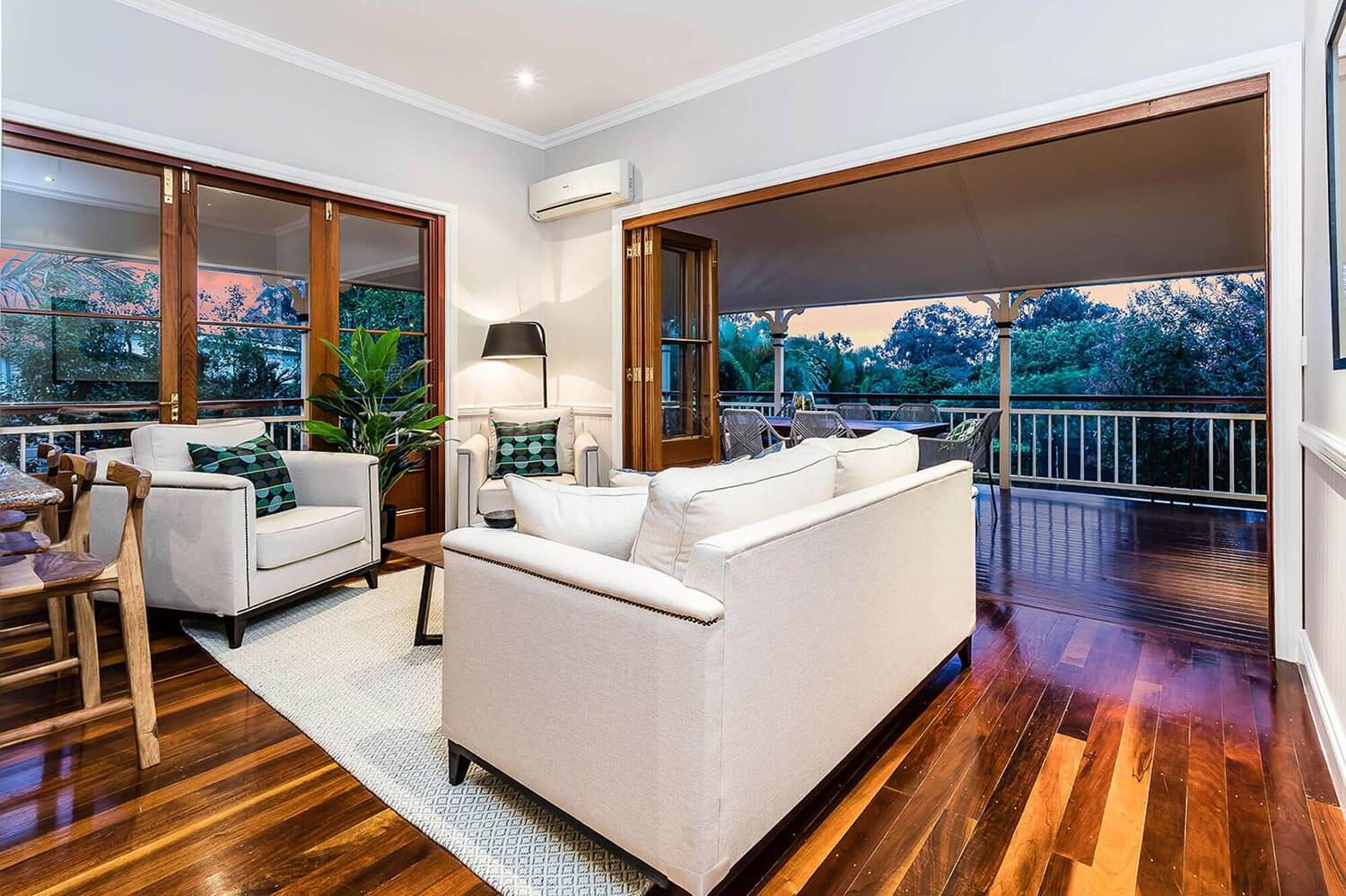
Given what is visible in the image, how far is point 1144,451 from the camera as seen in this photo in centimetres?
614

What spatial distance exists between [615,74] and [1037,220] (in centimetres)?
392

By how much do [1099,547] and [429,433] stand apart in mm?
4132

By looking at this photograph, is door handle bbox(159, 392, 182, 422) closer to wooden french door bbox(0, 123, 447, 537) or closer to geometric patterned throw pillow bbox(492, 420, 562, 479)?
wooden french door bbox(0, 123, 447, 537)

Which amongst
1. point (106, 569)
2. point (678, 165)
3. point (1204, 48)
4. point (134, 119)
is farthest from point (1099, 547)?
point (134, 119)

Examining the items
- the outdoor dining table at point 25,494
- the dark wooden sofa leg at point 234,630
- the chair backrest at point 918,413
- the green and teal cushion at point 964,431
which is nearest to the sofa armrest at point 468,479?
the dark wooden sofa leg at point 234,630

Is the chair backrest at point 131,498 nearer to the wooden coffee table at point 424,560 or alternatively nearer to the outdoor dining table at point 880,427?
the wooden coffee table at point 424,560

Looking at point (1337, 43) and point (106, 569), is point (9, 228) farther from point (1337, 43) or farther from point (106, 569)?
point (1337, 43)

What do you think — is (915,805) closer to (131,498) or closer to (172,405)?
(131,498)

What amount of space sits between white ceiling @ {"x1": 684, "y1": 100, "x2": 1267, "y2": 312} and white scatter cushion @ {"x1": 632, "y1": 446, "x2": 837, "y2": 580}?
346 cm

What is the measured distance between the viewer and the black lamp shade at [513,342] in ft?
14.8

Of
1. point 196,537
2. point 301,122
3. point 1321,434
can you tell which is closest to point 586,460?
point 196,537

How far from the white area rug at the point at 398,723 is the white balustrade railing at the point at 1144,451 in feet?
18.7

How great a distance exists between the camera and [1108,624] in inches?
116

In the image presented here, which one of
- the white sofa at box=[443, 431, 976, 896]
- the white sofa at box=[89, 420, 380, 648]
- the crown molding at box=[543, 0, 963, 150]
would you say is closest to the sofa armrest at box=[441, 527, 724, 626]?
the white sofa at box=[443, 431, 976, 896]
